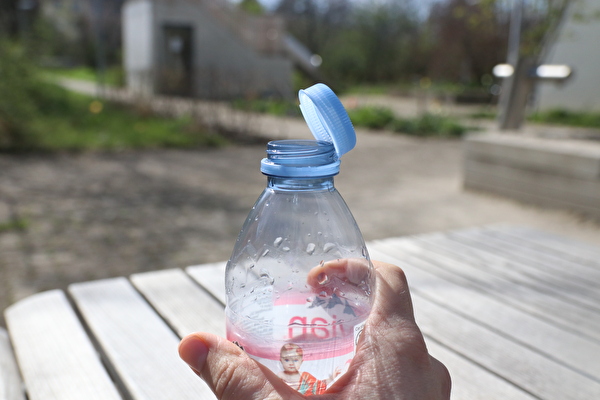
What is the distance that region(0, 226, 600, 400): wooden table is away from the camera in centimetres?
140

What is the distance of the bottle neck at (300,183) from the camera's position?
3.36ft

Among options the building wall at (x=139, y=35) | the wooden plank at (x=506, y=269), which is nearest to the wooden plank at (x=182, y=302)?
the wooden plank at (x=506, y=269)

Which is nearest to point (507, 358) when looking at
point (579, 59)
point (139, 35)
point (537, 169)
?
point (537, 169)

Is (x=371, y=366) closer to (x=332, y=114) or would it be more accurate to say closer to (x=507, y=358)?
(x=332, y=114)

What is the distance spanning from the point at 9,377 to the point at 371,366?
101 cm

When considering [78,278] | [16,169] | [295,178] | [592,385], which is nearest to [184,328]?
[295,178]

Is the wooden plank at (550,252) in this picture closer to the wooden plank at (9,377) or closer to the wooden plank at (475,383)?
the wooden plank at (475,383)

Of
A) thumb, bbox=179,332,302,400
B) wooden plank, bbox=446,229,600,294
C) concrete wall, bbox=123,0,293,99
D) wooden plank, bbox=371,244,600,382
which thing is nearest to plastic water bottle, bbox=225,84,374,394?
thumb, bbox=179,332,302,400

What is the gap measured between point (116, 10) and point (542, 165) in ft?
148

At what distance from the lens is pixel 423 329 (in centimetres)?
170

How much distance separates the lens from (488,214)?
6.41 meters

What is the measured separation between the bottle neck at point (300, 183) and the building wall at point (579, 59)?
728 inches

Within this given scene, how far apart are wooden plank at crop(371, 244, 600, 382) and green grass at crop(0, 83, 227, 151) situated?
8808 millimetres

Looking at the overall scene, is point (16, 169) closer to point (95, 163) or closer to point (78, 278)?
point (95, 163)
